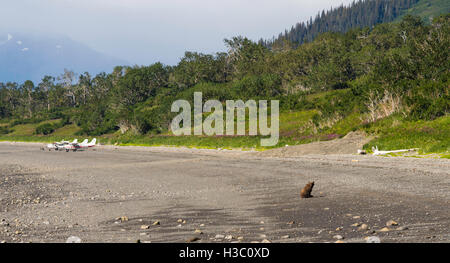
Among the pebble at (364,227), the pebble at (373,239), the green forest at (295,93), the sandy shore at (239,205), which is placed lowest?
the sandy shore at (239,205)

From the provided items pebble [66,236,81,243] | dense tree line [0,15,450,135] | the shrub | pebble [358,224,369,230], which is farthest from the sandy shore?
the shrub

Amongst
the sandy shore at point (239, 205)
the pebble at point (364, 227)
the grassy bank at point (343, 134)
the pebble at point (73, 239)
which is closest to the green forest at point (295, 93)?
the grassy bank at point (343, 134)

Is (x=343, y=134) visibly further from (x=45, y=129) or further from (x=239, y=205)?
(x=45, y=129)

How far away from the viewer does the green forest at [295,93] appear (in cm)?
4275

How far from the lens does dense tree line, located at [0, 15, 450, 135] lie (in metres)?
50.4

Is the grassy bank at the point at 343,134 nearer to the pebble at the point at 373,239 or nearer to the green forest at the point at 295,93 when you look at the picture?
the green forest at the point at 295,93

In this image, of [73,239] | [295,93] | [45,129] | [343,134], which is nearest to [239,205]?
[73,239]

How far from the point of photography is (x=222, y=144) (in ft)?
184

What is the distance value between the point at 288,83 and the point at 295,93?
503 inches

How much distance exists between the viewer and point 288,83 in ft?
335

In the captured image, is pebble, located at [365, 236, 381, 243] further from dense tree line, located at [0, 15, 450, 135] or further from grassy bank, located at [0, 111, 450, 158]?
dense tree line, located at [0, 15, 450, 135]

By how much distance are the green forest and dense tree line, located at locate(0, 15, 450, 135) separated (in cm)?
20

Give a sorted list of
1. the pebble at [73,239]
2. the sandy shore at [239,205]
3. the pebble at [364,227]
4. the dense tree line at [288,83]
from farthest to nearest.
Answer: the dense tree line at [288,83]
the sandy shore at [239,205]
the pebble at [364,227]
the pebble at [73,239]

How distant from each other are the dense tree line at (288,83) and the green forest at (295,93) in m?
0.20
